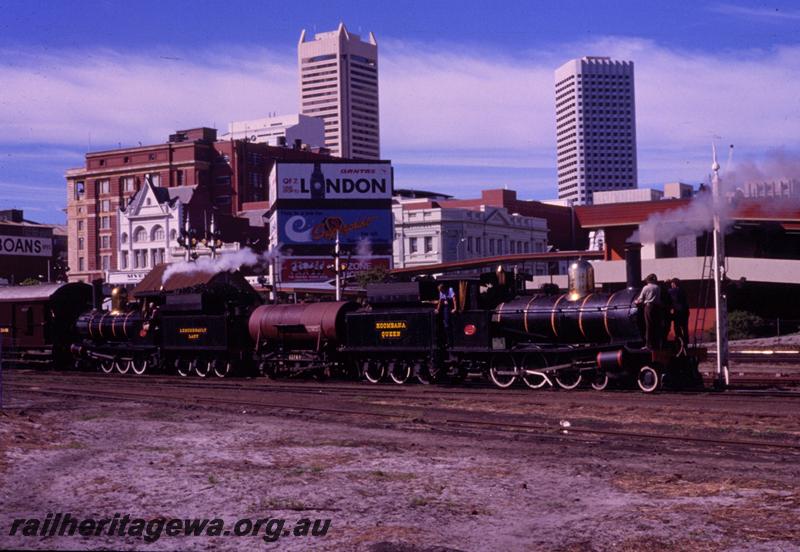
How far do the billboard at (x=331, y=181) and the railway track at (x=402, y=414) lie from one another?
70.5 m

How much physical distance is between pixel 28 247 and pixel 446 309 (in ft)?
245

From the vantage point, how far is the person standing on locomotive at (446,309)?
82.2 ft

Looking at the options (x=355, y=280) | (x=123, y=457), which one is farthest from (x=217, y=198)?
(x=123, y=457)

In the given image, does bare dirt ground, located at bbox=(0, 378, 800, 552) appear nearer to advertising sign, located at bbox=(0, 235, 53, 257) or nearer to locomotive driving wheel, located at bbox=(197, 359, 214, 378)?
locomotive driving wheel, located at bbox=(197, 359, 214, 378)

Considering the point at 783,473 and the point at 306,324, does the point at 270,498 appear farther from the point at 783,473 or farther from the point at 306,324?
the point at 306,324

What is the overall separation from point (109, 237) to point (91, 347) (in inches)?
3690

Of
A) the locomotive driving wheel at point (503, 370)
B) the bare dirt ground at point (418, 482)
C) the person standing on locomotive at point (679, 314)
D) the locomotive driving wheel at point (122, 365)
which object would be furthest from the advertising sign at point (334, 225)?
the bare dirt ground at point (418, 482)

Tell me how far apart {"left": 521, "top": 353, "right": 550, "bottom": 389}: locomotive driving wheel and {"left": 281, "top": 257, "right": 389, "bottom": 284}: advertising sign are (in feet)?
237

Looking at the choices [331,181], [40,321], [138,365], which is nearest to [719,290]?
[138,365]

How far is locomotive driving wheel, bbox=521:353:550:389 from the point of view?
77.0 feet

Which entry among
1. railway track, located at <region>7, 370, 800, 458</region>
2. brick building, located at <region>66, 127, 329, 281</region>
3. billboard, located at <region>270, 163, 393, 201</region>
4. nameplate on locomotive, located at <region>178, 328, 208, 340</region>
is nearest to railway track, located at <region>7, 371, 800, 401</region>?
railway track, located at <region>7, 370, 800, 458</region>

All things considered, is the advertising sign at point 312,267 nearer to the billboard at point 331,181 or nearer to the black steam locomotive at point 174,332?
the billboard at point 331,181

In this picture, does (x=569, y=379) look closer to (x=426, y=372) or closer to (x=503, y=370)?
(x=503, y=370)

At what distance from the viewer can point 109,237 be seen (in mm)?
125625
